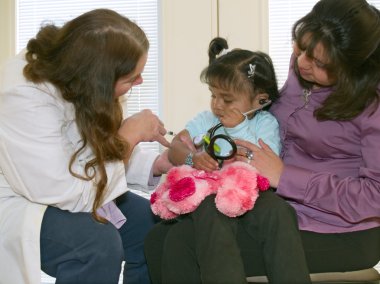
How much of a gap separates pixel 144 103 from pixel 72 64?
0.87 m

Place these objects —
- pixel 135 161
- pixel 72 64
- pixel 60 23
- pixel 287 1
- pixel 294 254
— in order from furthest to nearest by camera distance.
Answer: pixel 287 1 < pixel 135 161 < pixel 60 23 < pixel 72 64 < pixel 294 254

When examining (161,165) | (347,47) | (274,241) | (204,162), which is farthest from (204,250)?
(347,47)

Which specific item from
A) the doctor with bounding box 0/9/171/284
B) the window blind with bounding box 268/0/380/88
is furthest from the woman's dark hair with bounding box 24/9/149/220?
the window blind with bounding box 268/0/380/88

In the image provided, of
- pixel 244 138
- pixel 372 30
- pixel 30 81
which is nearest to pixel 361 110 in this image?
pixel 372 30

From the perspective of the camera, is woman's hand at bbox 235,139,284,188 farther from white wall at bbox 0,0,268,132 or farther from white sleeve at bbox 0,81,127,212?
white wall at bbox 0,0,268,132

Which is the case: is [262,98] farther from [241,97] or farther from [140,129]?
[140,129]

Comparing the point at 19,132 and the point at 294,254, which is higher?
the point at 19,132

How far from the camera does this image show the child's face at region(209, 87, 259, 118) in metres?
1.46

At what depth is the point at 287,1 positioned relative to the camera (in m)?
1.96

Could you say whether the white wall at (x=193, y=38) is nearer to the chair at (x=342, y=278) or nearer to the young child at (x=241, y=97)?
the young child at (x=241, y=97)

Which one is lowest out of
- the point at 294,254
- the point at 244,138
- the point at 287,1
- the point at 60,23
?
the point at 294,254

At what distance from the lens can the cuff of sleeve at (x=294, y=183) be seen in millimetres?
1258

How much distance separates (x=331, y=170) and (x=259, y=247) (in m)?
0.30

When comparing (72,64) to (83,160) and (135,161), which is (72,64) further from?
(135,161)
